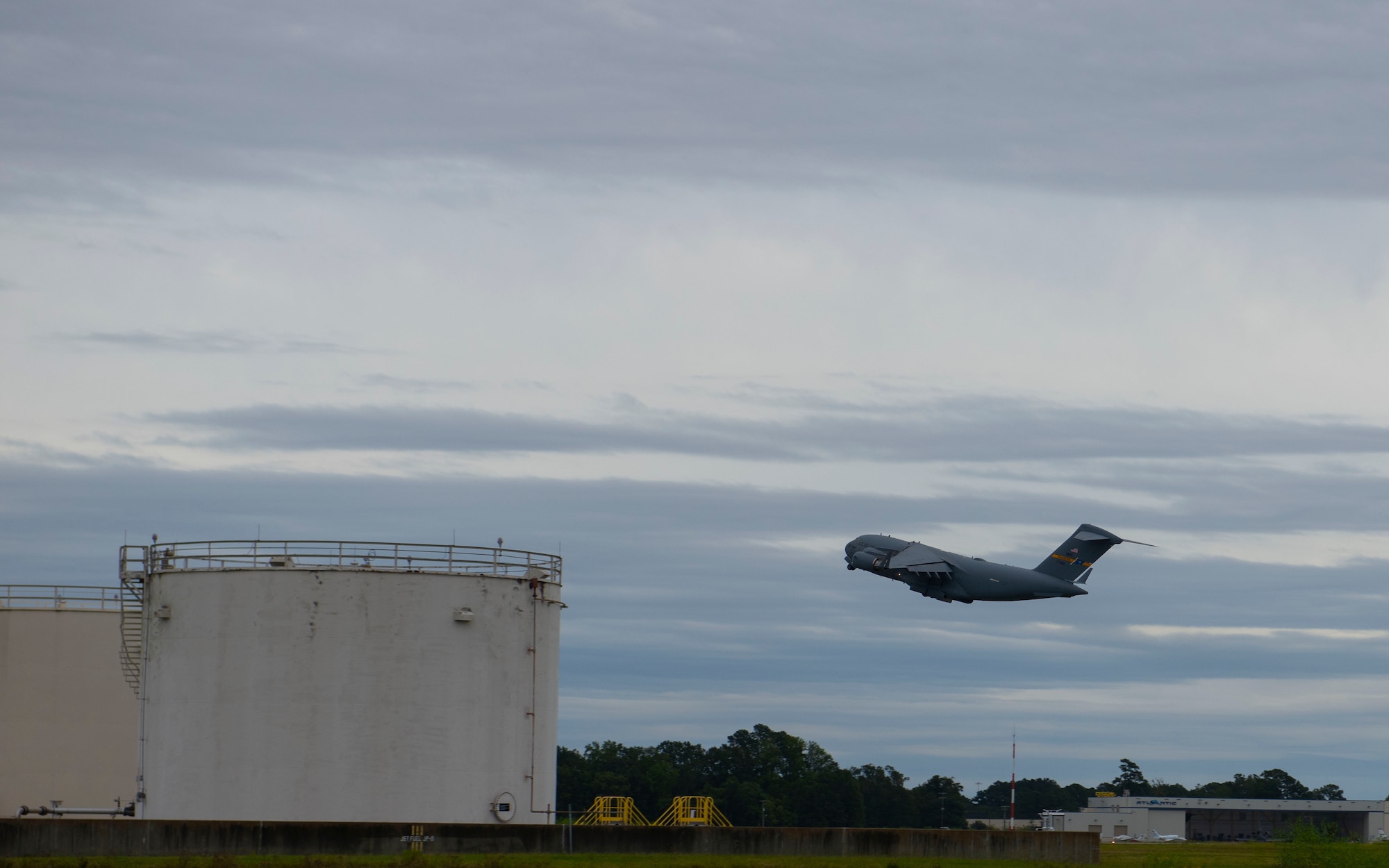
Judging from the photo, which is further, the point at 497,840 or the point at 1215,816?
the point at 1215,816

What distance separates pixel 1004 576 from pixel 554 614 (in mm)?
29524

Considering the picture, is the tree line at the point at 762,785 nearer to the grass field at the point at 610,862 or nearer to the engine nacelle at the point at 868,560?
the engine nacelle at the point at 868,560

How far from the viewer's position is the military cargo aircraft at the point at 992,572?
3029 inches

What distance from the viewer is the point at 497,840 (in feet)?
155

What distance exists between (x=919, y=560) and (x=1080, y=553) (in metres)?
7.81

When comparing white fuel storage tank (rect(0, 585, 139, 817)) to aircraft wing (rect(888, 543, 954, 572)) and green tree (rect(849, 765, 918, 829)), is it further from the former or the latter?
green tree (rect(849, 765, 918, 829))

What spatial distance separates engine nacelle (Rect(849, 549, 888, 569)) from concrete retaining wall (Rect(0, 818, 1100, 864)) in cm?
3105

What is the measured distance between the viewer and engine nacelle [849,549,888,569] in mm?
80875

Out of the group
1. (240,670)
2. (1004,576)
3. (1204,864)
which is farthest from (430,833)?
(1004,576)

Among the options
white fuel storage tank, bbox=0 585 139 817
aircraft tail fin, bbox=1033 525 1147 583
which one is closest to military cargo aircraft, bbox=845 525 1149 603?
aircraft tail fin, bbox=1033 525 1147 583

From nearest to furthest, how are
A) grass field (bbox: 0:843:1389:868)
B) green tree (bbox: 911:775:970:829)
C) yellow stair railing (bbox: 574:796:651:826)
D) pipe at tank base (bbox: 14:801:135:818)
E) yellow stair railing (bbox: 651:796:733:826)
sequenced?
grass field (bbox: 0:843:1389:868), yellow stair railing (bbox: 651:796:733:826), yellow stair railing (bbox: 574:796:651:826), pipe at tank base (bbox: 14:801:135:818), green tree (bbox: 911:775:970:829)

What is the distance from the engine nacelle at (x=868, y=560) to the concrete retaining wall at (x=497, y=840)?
102 feet

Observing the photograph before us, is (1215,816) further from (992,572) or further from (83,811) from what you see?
(83,811)

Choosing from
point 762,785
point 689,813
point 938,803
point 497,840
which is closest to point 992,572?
point 689,813
